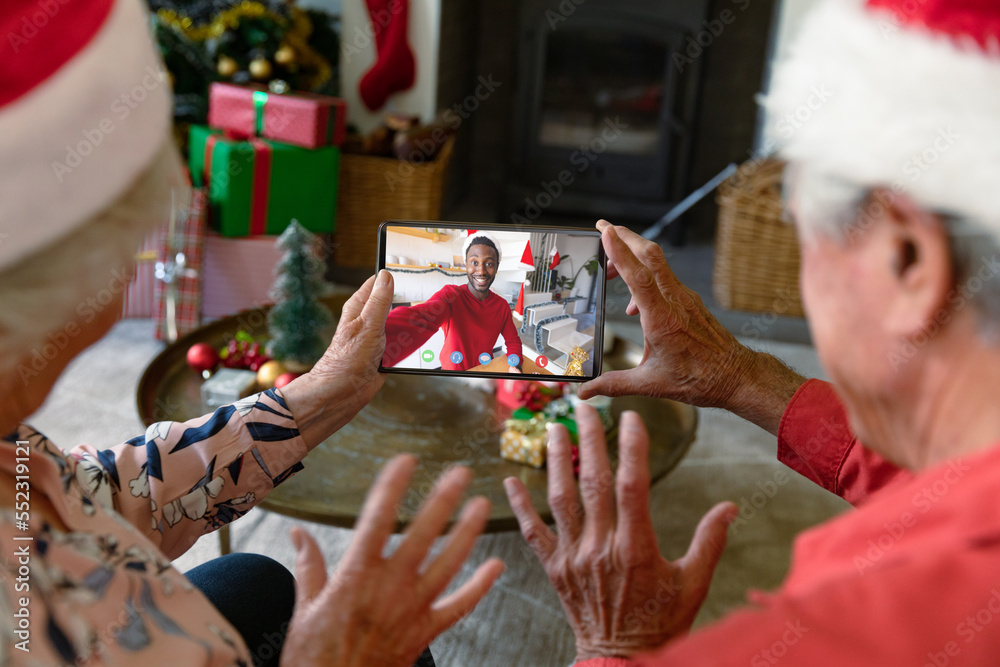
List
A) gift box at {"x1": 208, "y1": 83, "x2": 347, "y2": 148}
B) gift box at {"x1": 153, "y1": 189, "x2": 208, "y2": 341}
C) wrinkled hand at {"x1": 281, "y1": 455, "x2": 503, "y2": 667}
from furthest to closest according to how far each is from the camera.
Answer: gift box at {"x1": 208, "y1": 83, "x2": 347, "y2": 148}
gift box at {"x1": 153, "y1": 189, "x2": 208, "y2": 341}
wrinkled hand at {"x1": 281, "y1": 455, "x2": 503, "y2": 667}

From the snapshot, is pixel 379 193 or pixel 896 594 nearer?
pixel 896 594

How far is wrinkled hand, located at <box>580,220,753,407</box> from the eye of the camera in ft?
3.22

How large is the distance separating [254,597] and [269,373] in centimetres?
74

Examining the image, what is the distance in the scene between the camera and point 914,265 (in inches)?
19.3

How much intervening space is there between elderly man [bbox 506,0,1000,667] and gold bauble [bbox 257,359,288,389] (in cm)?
115

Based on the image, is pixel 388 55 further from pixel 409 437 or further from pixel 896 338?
pixel 896 338

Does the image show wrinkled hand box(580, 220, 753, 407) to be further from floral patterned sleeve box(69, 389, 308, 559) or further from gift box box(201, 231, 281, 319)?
gift box box(201, 231, 281, 319)

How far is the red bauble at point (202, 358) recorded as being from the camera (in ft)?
5.39

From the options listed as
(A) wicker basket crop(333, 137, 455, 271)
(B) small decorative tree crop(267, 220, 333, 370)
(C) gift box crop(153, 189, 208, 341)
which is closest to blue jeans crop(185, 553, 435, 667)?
(B) small decorative tree crop(267, 220, 333, 370)

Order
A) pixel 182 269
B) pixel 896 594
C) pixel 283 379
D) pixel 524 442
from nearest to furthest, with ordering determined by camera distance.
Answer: pixel 896 594, pixel 524 442, pixel 283 379, pixel 182 269

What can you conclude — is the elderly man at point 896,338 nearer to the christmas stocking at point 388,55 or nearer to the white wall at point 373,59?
the christmas stocking at point 388,55

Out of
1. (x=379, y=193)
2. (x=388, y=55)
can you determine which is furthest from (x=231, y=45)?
(x=379, y=193)

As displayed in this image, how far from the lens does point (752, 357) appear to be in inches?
39.9

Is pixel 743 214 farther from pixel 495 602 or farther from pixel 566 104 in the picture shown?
pixel 495 602
